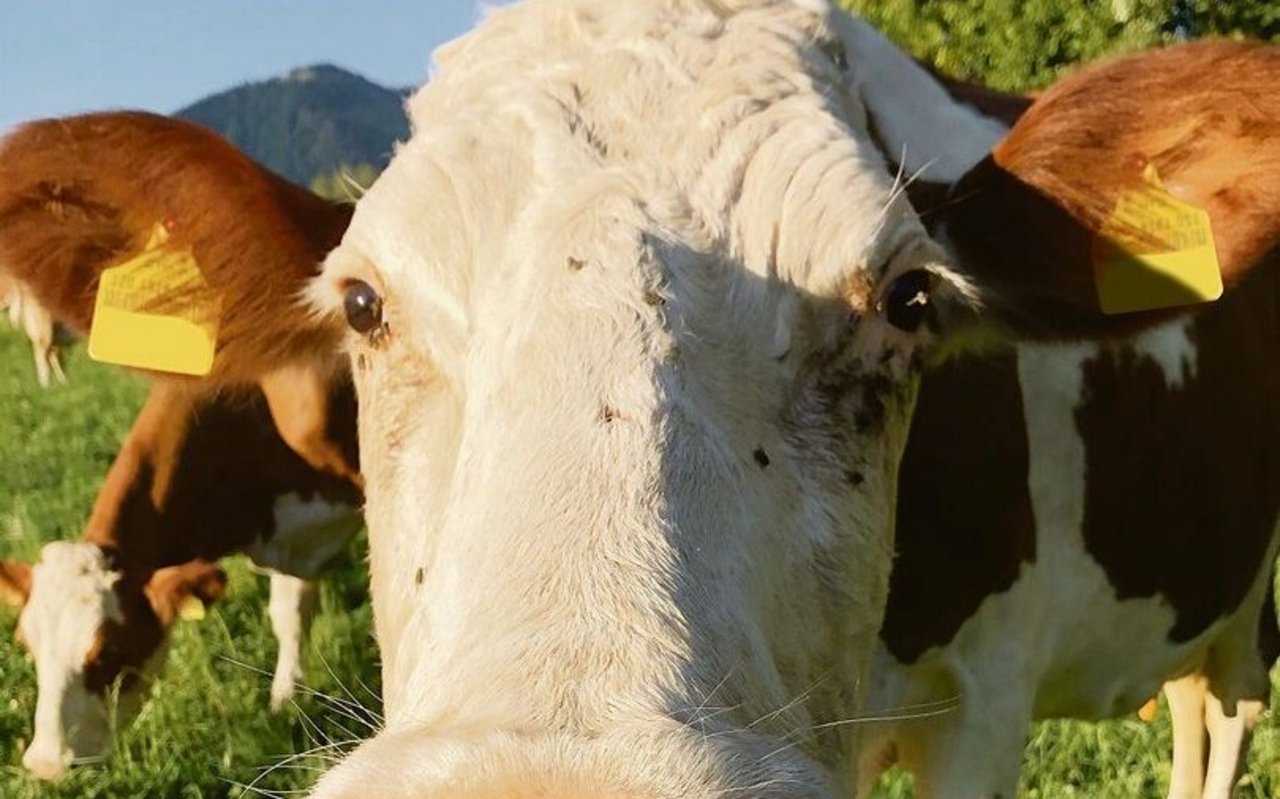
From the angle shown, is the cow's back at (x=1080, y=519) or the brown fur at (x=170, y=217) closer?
the brown fur at (x=170, y=217)

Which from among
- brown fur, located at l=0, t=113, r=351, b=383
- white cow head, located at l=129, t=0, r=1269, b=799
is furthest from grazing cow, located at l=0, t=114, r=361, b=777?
white cow head, located at l=129, t=0, r=1269, b=799

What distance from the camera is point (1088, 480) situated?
389 centimetres

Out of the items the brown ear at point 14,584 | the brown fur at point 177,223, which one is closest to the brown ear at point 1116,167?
the brown fur at point 177,223

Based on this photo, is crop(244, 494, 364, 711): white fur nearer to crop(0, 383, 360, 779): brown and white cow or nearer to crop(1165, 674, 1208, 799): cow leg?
crop(0, 383, 360, 779): brown and white cow

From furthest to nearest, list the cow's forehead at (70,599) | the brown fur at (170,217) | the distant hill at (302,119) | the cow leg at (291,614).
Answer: the distant hill at (302,119)
the cow leg at (291,614)
the cow's forehead at (70,599)
the brown fur at (170,217)

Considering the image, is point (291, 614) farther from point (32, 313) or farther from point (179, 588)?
point (32, 313)

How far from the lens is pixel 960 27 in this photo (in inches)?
462

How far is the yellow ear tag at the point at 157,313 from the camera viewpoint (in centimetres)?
309

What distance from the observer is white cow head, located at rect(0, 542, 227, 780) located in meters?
6.32

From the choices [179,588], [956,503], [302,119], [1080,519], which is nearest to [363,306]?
[956,503]

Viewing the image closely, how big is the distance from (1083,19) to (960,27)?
923 millimetres

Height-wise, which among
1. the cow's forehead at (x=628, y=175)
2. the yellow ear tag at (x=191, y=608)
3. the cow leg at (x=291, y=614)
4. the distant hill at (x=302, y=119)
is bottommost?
the distant hill at (x=302, y=119)

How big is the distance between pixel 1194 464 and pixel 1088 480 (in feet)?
1.99

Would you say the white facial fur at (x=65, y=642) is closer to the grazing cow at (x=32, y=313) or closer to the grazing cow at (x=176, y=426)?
the grazing cow at (x=176, y=426)
